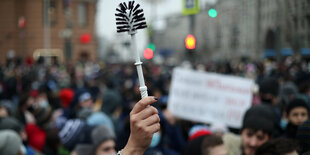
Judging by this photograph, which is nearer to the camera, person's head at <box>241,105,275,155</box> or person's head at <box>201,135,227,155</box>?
person's head at <box>201,135,227,155</box>

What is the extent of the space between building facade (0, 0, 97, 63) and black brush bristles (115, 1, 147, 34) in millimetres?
Result: 11038

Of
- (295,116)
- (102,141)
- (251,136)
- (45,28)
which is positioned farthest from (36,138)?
(45,28)

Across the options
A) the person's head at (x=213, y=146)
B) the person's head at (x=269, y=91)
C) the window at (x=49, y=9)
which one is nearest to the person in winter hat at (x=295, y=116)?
the person's head at (x=269, y=91)

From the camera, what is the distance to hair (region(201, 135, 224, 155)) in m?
3.31

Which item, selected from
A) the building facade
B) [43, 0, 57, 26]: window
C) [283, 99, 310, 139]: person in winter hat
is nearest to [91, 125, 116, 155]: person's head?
[283, 99, 310, 139]: person in winter hat

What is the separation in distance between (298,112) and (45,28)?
23.8 metres

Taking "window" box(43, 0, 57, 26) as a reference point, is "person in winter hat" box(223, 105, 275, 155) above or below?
below

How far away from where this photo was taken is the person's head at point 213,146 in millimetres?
3289

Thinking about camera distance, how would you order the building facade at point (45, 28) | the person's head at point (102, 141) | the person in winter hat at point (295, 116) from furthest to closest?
the building facade at point (45, 28)
the person in winter hat at point (295, 116)
the person's head at point (102, 141)

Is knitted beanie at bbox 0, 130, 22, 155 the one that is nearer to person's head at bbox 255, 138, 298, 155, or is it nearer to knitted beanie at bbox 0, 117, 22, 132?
knitted beanie at bbox 0, 117, 22, 132

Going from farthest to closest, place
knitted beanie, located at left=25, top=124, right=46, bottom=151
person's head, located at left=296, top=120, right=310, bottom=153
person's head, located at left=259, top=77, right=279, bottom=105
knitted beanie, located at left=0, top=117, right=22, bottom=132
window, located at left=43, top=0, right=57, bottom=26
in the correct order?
window, located at left=43, top=0, right=57, bottom=26
person's head, located at left=259, top=77, right=279, bottom=105
knitted beanie, located at left=25, top=124, right=46, bottom=151
knitted beanie, located at left=0, top=117, right=22, bottom=132
person's head, located at left=296, top=120, right=310, bottom=153

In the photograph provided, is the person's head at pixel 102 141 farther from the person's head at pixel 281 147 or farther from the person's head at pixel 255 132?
the person's head at pixel 281 147

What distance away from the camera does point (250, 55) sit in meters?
16.6

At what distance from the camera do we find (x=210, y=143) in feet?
10.9
